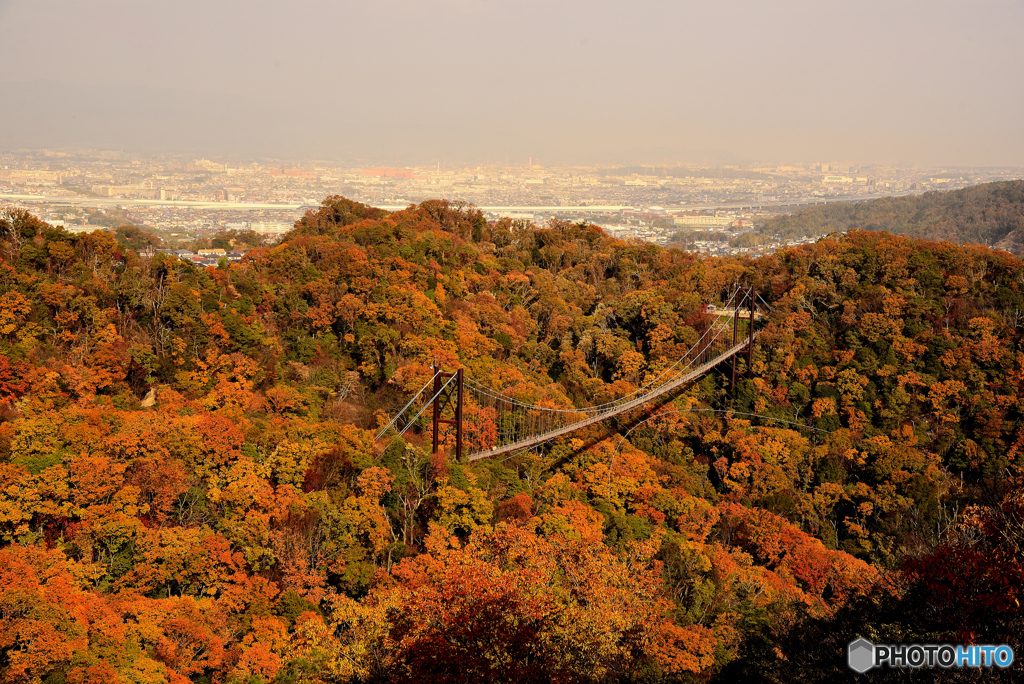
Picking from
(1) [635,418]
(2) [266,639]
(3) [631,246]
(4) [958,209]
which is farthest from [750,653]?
(4) [958,209]

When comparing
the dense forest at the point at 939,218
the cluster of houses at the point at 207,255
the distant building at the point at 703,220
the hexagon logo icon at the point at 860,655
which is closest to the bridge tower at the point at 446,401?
the hexagon logo icon at the point at 860,655

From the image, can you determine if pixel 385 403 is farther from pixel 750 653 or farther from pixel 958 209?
pixel 958 209

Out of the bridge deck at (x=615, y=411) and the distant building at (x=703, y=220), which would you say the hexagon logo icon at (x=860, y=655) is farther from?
the distant building at (x=703, y=220)

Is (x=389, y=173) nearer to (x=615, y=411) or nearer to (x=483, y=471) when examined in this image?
(x=615, y=411)

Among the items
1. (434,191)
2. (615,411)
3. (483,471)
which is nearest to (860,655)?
(483,471)

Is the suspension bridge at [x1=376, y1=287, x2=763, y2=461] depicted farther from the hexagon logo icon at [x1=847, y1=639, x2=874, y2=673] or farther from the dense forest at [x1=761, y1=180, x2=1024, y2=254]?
the dense forest at [x1=761, y1=180, x2=1024, y2=254]

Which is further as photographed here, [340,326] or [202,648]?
→ [340,326]

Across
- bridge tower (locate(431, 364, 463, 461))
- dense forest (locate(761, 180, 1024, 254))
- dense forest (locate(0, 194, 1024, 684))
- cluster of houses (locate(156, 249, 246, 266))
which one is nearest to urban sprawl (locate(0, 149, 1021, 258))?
cluster of houses (locate(156, 249, 246, 266))
